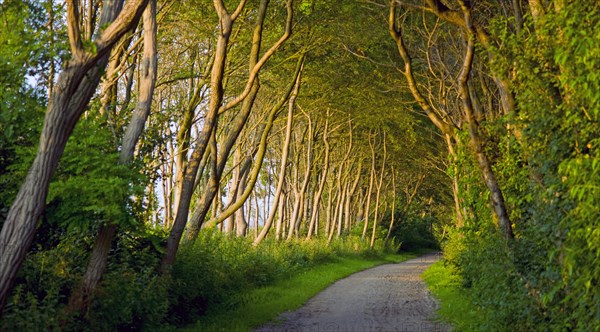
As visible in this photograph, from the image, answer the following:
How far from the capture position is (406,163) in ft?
185

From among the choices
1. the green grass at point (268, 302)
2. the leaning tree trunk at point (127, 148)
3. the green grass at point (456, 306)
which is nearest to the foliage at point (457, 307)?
the green grass at point (456, 306)

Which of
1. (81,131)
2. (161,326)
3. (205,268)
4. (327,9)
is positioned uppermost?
(327,9)

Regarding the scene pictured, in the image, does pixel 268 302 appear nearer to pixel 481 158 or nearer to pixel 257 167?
pixel 257 167

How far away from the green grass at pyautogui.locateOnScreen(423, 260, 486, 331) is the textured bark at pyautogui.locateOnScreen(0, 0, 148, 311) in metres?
8.17

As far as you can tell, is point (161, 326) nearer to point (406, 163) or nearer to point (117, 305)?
point (117, 305)

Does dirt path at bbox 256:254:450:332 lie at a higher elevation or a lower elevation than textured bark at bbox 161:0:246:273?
lower

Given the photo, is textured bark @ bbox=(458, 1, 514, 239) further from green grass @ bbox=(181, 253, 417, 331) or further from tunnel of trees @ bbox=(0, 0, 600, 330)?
green grass @ bbox=(181, 253, 417, 331)

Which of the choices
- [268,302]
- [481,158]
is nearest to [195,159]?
[268,302]

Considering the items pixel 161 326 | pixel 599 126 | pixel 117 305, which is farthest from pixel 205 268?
pixel 599 126

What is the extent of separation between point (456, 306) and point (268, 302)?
4.55 m

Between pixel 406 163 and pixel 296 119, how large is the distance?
16896 millimetres

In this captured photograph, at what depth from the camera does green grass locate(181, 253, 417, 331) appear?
14883 mm

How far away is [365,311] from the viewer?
18.2m

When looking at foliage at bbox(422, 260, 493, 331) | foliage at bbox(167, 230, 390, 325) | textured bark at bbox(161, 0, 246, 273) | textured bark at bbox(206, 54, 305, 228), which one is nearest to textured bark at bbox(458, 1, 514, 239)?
foliage at bbox(422, 260, 493, 331)
